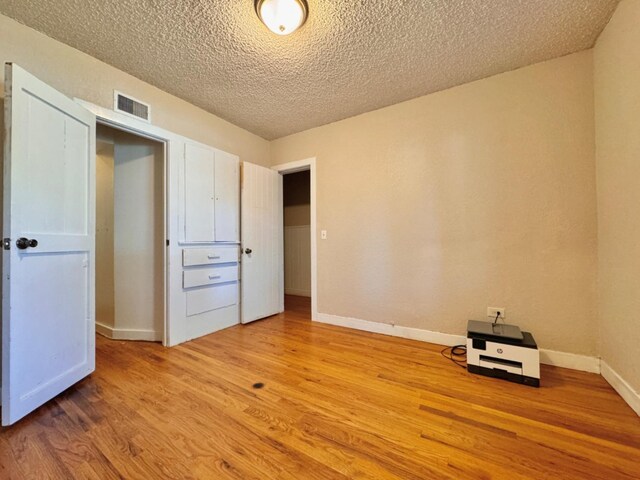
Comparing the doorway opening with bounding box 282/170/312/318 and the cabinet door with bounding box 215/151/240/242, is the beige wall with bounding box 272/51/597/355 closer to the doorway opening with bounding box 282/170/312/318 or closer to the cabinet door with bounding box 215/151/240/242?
the cabinet door with bounding box 215/151/240/242

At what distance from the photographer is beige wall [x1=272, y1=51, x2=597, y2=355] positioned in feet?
6.00

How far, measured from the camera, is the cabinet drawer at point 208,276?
2416 mm

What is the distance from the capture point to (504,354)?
1.70m

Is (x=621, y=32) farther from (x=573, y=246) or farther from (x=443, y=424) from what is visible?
(x=443, y=424)

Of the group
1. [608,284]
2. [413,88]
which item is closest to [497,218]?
[608,284]

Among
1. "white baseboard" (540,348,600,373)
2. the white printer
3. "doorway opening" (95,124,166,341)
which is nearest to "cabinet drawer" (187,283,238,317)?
"doorway opening" (95,124,166,341)

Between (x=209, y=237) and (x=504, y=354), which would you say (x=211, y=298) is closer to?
(x=209, y=237)

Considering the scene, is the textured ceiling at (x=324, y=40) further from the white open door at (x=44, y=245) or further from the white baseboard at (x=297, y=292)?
the white baseboard at (x=297, y=292)

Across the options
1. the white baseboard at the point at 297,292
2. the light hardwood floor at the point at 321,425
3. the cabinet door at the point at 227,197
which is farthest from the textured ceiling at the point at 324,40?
the white baseboard at the point at 297,292

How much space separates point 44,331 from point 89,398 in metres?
0.48

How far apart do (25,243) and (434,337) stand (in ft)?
9.71

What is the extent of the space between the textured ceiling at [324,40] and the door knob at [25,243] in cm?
139

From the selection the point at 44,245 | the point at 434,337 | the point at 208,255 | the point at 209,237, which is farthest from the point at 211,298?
the point at 434,337

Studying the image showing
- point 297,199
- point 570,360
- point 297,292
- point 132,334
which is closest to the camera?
point 570,360
